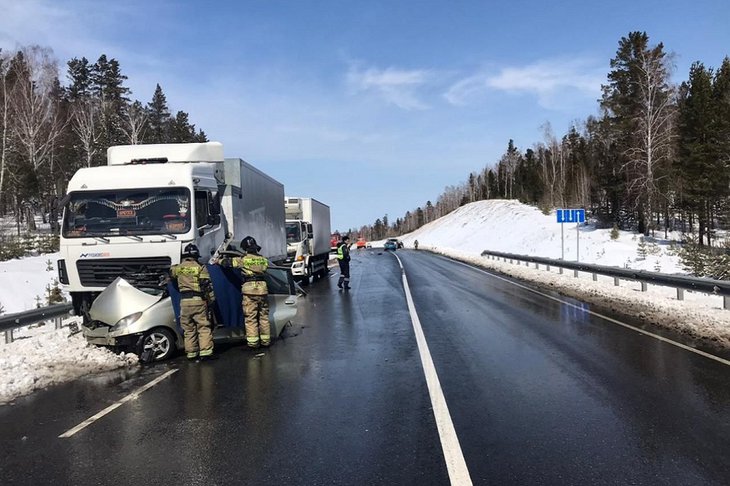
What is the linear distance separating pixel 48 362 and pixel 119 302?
1.23 meters

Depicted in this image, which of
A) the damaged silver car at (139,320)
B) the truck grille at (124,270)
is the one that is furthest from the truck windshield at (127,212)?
the damaged silver car at (139,320)

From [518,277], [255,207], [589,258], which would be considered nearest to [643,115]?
[589,258]

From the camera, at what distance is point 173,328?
27.8ft

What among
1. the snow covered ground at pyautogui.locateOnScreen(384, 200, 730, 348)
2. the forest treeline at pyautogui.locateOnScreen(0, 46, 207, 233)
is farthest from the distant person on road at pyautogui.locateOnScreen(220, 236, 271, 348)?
the forest treeline at pyautogui.locateOnScreen(0, 46, 207, 233)

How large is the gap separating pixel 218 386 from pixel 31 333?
19.6ft

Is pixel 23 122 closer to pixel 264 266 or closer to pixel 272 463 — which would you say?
pixel 264 266

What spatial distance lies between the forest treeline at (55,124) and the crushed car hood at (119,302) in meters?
28.0

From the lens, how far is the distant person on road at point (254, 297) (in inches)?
347

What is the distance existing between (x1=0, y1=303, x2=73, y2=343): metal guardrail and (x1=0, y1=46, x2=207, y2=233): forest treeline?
25.5 meters

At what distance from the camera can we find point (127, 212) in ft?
31.6

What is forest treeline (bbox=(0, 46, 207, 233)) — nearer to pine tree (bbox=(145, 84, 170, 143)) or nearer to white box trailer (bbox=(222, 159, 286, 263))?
pine tree (bbox=(145, 84, 170, 143))

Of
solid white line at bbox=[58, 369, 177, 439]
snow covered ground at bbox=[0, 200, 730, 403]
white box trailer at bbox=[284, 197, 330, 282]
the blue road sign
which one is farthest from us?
the blue road sign

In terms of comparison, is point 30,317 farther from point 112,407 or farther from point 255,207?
point 255,207

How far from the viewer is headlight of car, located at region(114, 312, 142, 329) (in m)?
8.01
